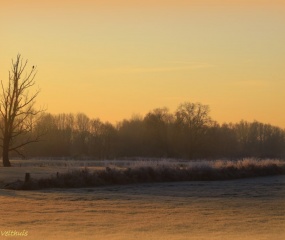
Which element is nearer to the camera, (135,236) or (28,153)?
(135,236)

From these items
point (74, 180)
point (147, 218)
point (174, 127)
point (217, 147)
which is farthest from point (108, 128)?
point (147, 218)

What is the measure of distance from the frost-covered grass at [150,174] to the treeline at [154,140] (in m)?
55.4

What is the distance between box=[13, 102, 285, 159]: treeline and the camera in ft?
393

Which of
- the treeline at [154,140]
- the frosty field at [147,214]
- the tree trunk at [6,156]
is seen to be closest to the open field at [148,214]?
the frosty field at [147,214]

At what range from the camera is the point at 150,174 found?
171 feet

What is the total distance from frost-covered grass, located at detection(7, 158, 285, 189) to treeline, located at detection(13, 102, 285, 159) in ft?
182

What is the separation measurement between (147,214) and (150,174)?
984 inches

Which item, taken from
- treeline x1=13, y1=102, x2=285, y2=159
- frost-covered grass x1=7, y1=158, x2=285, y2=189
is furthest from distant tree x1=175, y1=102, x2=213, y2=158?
frost-covered grass x1=7, y1=158, x2=285, y2=189

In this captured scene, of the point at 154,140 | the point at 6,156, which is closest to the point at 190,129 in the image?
the point at 154,140

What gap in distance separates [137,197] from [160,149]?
289ft

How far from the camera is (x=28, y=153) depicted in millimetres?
112375

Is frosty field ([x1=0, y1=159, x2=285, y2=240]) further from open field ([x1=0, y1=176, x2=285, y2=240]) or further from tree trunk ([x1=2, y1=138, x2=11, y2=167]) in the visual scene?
tree trunk ([x1=2, y1=138, x2=11, y2=167])

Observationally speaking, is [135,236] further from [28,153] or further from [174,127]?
[174,127]

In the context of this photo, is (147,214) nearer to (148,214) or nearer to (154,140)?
(148,214)
